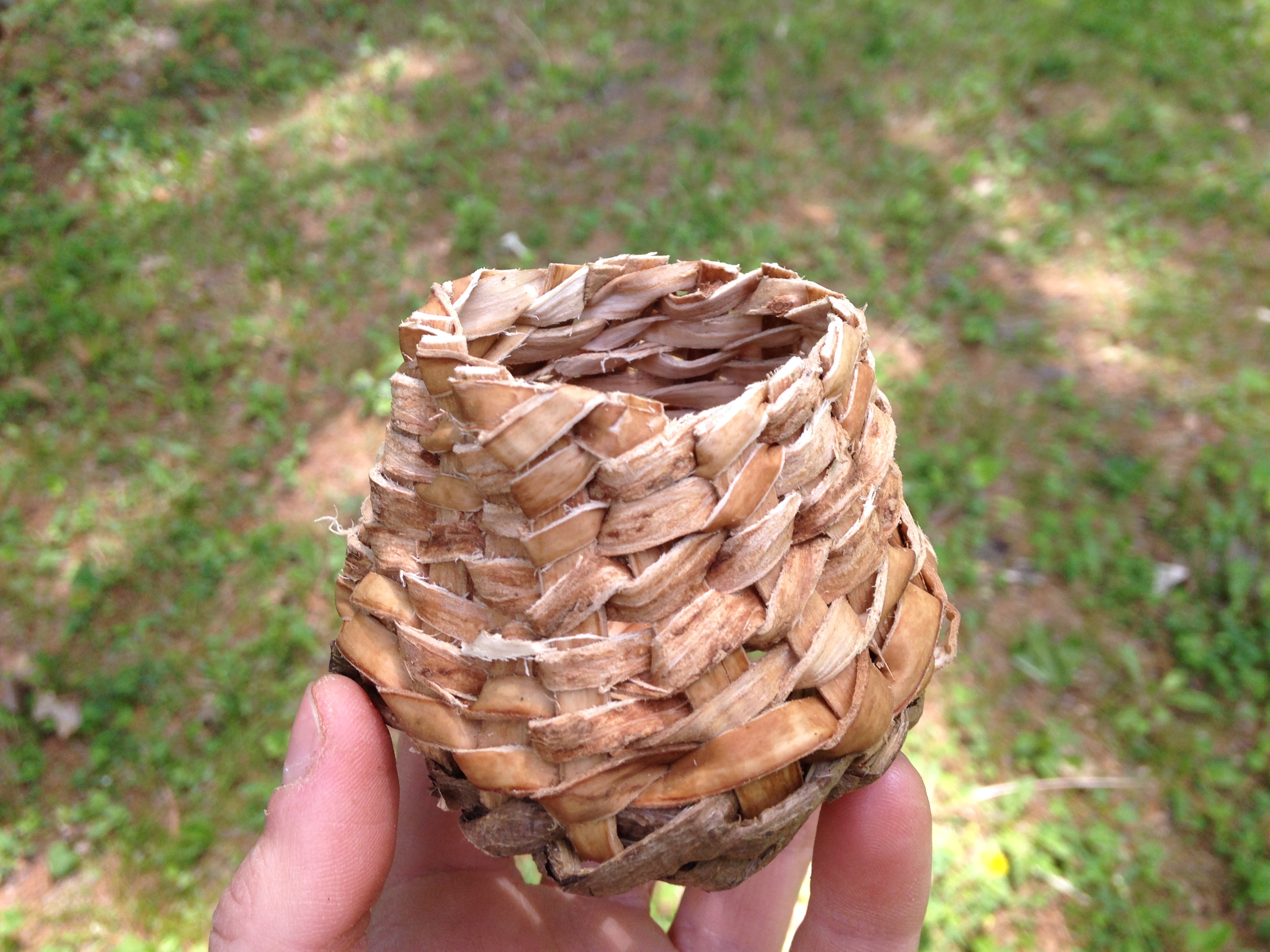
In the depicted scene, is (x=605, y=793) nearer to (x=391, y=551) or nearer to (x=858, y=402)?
(x=391, y=551)

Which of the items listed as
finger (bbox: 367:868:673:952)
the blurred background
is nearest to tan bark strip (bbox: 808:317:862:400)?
finger (bbox: 367:868:673:952)

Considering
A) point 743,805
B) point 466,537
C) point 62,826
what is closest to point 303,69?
point 62,826

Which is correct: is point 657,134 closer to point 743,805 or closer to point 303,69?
point 303,69

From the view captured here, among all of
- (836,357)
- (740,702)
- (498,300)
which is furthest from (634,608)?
(498,300)

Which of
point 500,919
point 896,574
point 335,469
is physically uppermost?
point 896,574

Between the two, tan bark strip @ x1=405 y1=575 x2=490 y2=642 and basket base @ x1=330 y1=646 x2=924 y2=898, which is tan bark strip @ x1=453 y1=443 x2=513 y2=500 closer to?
tan bark strip @ x1=405 y1=575 x2=490 y2=642

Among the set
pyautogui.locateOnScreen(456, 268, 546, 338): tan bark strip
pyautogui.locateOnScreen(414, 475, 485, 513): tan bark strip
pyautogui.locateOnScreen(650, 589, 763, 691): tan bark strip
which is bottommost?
pyautogui.locateOnScreen(650, 589, 763, 691): tan bark strip

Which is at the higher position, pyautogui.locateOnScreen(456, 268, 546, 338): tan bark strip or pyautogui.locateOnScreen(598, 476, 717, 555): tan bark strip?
pyautogui.locateOnScreen(456, 268, 546, 338): tan bark strip
